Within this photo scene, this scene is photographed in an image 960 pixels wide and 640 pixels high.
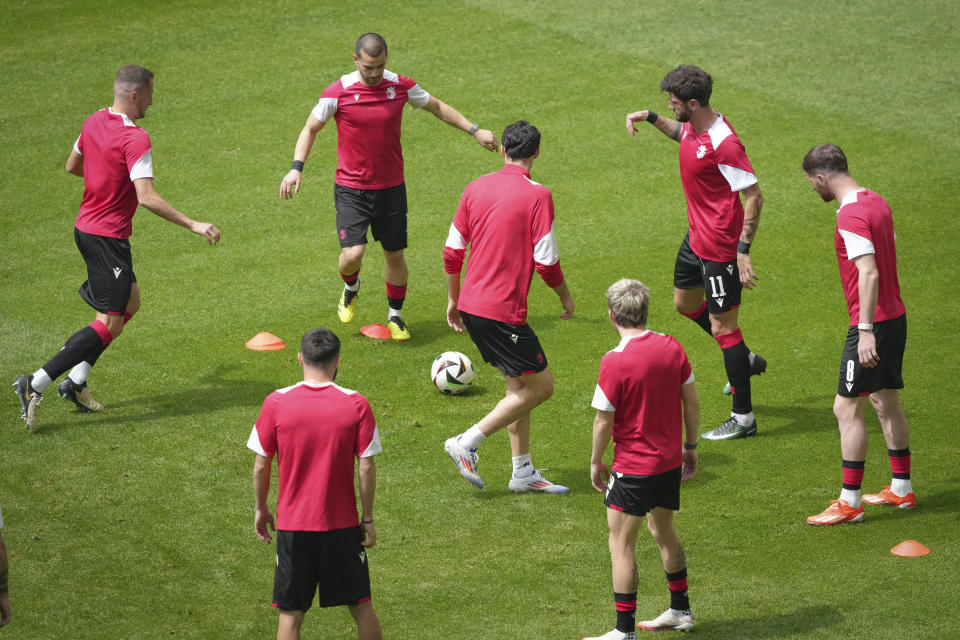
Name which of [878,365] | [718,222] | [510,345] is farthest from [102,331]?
[878,365]

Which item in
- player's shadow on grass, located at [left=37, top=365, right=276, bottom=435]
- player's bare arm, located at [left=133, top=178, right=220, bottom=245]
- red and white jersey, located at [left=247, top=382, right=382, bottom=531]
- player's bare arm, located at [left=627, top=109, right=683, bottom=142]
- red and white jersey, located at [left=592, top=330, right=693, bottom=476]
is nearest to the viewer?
red and white jersey, located at [left=247, top=382, right=382, bottom=531]

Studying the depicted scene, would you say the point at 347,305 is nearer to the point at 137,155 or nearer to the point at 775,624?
the point at 137,155

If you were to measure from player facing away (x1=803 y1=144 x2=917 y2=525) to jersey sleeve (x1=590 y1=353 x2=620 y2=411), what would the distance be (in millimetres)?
2117

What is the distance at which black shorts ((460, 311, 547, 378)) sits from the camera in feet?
25.2

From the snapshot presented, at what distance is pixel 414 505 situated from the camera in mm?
7879

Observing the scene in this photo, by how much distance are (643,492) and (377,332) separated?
5308 millimetres

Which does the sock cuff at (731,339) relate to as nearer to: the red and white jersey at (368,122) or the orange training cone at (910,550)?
the orange training cone at (910,550)

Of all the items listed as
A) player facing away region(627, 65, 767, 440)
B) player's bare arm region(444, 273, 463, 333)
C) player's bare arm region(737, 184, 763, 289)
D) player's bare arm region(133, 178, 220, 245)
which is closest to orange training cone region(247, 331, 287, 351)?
player's bare arm region(133, 178, 220, 245)

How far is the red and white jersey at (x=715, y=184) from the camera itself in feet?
27.5

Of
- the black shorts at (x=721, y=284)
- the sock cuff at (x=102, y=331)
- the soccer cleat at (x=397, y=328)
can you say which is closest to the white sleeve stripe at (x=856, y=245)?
the black shorts at (x=721, y=284)

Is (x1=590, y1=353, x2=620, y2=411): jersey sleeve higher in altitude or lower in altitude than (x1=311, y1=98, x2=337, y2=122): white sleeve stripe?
lower

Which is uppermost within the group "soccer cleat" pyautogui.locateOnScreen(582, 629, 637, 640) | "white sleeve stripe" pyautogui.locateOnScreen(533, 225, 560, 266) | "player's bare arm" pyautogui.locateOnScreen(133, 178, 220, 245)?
"player's bare arm" pyautogui.locateOnScreen(133, 178, 220, 245)

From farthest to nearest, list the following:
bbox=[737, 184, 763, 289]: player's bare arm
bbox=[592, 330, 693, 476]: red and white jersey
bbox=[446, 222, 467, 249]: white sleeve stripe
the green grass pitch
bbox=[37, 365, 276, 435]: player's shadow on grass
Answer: bbox=[37, 365, 276, 435]: player's shadow on grass < bbox=[737, 184, 763, 289]: player's bare arm < bbox=[446, 222, 467, 249]: white sleeve stripe < the green grass pitch < bbox=[592, 330, 693, 476]: red and white jersey

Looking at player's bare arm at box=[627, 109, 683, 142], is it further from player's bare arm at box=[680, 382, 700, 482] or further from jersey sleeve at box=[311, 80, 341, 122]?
player's bare arm at box=[680, 382, 700, 482]
